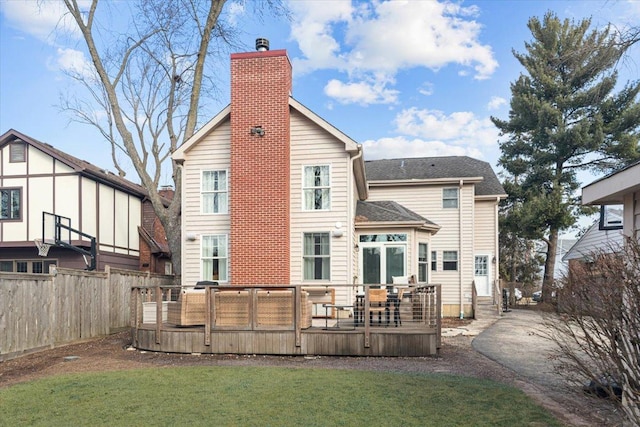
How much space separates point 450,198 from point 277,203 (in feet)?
28.0

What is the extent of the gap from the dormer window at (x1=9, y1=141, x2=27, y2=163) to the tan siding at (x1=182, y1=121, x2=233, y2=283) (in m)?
9.35

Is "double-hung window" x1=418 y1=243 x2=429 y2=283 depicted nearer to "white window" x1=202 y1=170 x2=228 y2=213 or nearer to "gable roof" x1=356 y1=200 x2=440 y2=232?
"gable roof" x1=356 y1=200 x2=440 y2=232

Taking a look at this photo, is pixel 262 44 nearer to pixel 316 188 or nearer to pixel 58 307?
pixel 316 188

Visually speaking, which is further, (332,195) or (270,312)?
(332,195)

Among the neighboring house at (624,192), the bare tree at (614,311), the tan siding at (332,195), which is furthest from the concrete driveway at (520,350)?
the tan siding at (332,195)

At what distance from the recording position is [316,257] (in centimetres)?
1311

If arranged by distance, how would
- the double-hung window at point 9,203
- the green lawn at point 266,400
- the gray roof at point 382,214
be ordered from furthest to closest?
1. the double-hung window at point 9,203
2. the gray roof at point 382,214
3. the green lawn at point 266,400

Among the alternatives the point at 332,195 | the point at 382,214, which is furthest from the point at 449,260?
the point at 332,195

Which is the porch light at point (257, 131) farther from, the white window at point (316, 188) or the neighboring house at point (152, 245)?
the neighboring house at point (152, 245)

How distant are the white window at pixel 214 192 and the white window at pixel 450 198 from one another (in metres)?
8.79

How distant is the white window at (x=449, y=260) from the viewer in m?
18.4

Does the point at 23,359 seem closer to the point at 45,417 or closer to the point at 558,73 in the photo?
the point at 45,417

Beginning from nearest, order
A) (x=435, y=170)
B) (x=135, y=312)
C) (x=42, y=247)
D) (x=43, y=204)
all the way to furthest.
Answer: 1. (x=135, y=312)
2. (x=42, y=247)
3. (x=43, y=204)
4. (x=435, y=170)

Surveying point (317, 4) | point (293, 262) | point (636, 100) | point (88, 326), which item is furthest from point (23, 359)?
point (636, 100)
